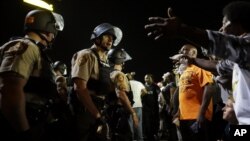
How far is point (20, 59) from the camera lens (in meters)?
3.66

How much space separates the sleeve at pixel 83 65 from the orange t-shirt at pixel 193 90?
6.22 feet

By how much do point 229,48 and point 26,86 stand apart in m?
2.18

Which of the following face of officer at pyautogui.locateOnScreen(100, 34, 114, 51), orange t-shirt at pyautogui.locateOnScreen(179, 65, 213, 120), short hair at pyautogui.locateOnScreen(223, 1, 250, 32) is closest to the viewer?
short hair at pyautogui.locateOnScreen(223, 1, 250, 32)

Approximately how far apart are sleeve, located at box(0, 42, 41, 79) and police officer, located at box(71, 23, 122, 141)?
0.98 metres

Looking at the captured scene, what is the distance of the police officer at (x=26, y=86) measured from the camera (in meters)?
3.46

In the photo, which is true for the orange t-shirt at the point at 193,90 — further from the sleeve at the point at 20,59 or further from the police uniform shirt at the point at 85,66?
the sleeve at the point at 20,59

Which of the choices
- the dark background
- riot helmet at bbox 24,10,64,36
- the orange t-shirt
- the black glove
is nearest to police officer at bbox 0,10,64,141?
riot helmet at bbox 24,10,64,36

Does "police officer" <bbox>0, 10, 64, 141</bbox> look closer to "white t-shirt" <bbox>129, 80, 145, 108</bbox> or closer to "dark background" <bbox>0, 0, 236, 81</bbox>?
"white t-shirt" <bbox>129, 80, 145, 108</bbox>

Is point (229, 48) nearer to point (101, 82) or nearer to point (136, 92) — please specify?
point (101, 82)

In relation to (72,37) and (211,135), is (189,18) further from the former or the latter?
(211,135)

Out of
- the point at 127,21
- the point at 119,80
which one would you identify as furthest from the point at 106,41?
the point at 127,21

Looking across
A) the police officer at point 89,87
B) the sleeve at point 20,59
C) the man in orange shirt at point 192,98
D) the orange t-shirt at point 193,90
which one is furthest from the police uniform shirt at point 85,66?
the orange t-shirt at point 193,90

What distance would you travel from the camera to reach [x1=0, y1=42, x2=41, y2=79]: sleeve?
362 cm

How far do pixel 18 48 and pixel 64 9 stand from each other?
16.8 metres
